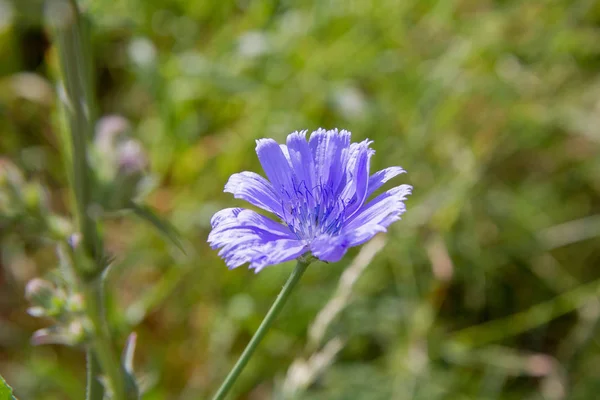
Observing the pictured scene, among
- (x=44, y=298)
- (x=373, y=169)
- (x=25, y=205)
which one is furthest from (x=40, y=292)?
(x=373, y=169)

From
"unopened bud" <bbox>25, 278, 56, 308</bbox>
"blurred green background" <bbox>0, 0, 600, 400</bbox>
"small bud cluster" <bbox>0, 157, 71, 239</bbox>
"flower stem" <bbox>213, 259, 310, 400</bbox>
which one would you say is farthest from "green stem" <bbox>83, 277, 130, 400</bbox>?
"blurred green background" <bbox>0, 0, 600, 400</bbox>

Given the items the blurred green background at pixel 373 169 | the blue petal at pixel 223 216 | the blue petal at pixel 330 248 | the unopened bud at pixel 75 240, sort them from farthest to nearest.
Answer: the blurred green background at pixel 373 169 → the unopened bud at pixel 75 240 → the blue petal at pixel 223 216 → the blue petal at pixel 330 248

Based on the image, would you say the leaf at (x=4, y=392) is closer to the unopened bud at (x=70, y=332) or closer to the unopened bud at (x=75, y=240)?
the unopened bud at (x=70, y=332)

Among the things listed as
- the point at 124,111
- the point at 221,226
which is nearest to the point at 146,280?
the point at 124,111

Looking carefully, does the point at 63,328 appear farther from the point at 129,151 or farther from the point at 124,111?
the point at 124,111

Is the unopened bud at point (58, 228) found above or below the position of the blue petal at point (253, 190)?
above

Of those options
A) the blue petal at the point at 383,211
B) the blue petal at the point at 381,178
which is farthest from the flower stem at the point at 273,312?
the blue petal at the point at 381,178
